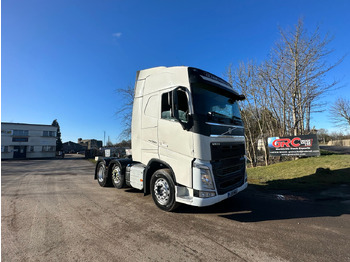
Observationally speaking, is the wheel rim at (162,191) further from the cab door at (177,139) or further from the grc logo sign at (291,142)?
the grc logo sign at (291,142)

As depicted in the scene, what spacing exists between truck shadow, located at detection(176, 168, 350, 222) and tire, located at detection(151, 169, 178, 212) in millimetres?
367

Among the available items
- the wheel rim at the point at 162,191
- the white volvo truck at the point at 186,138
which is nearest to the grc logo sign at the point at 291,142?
the white volvo truck at the point at 186,138

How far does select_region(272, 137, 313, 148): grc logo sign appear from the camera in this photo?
12.3 meters

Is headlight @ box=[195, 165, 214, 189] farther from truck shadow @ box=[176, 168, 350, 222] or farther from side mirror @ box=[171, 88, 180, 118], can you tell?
side mirror @ box=[171, 88, 180, 118]

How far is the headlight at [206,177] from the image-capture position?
3583mm

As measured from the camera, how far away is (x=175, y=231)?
3270mm

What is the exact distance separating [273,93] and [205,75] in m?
15.1

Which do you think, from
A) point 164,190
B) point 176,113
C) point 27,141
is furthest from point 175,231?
point 27,141

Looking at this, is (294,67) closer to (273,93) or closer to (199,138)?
(273,93)

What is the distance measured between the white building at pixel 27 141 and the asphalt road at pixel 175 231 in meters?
47.9

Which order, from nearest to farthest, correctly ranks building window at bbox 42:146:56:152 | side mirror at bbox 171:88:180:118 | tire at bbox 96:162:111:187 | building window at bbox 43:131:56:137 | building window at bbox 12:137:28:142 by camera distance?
side mirror at bbox 171:88:180:118 → tire at bbox 96:162:111:187 → building window at bbox 12:137:28:142 → building window at bbox 42:146:56:152 → building window at bbox 43:131:56:137

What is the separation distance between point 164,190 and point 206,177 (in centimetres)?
121

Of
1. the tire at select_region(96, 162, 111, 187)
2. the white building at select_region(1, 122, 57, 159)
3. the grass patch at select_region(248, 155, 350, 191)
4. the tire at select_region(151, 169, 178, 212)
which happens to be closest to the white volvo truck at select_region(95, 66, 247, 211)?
the tire at select_region(151, 169, 178, 212)

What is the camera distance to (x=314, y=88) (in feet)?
46.5
